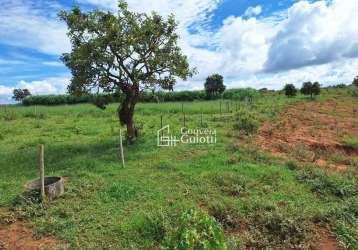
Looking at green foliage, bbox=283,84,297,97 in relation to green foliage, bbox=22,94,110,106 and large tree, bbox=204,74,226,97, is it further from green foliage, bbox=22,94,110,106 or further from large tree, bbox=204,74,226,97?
green foliage, bbox=22,94,110,106

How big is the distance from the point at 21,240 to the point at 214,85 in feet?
152

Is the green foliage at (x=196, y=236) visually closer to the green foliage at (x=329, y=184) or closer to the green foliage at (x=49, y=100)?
the green foliage at (x=329, y=184)

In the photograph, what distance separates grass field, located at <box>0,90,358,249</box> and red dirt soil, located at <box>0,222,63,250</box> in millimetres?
173

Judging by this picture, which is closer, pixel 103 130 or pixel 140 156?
pixel 140 156

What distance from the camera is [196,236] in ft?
13.4

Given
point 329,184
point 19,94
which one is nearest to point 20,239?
point 329,184

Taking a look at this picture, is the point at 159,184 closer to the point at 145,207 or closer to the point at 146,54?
the point at 145,207

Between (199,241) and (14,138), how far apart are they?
591 inches

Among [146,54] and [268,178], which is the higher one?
[146,54]

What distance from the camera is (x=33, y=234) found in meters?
6.41

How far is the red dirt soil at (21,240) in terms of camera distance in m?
5.99

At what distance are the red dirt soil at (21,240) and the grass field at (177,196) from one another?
173mm

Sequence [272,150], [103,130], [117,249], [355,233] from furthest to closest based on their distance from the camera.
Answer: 1. [103,130]
2. [272,150]
3. [355,233]
4. [117,249]

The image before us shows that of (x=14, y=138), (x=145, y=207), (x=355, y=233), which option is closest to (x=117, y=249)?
(x=145, y=207)
